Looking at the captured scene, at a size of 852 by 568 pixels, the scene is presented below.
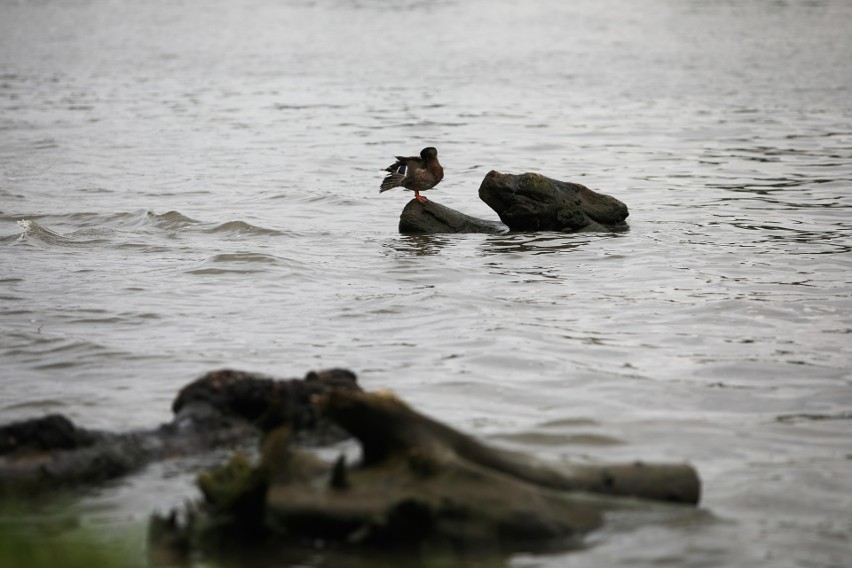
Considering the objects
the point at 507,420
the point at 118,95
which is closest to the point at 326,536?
the point at 507,420

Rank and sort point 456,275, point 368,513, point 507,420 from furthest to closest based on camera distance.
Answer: point 456,275 < point 507,420 < point 368,513

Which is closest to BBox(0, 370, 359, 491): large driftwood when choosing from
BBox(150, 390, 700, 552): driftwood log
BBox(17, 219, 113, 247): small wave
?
BBox(150, 390, 700, 552): driftwood log

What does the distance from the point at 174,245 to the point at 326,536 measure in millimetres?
7840

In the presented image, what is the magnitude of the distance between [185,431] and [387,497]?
157 centimetres

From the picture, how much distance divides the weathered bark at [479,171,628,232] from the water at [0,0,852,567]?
443 millimetres

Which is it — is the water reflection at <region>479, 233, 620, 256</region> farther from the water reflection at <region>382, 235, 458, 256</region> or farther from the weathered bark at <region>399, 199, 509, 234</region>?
the water reflection at <region>382, 235, 458, 256</region>

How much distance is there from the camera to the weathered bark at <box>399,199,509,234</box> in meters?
12.5

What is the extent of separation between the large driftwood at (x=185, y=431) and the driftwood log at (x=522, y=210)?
6.33m

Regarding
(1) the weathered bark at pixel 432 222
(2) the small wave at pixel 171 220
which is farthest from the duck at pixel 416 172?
(2) the small wave at pixel 171 220

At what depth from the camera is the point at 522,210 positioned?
40.3ft

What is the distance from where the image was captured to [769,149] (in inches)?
743

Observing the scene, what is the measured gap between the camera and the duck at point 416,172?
466 inches

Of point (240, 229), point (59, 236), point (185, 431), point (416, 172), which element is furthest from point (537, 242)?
point (185, 431)

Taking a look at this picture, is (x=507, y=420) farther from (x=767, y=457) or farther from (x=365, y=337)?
(x=365, y=337)
